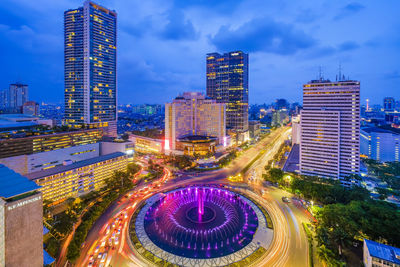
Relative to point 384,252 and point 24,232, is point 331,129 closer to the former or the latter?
point 384,252

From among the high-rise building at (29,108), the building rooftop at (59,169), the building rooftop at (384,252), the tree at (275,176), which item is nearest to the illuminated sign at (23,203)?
the building rooftop at (59,169)

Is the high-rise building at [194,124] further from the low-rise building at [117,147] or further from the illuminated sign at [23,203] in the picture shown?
the illuminated sign at [23,203]

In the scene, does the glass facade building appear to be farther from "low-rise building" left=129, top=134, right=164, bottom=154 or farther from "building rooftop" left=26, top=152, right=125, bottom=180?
"building rooftop" left=26, top=152, right=125, bottom=180

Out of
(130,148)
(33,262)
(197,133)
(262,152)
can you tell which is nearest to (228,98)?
(197,133)

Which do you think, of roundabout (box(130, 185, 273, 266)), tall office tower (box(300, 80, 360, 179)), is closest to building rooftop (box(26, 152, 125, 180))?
roundabout (box(130, 185, 273, 266))

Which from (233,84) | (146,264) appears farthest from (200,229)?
(233,84)

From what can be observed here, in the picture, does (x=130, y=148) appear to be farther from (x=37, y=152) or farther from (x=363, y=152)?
(x=363, y=152)
